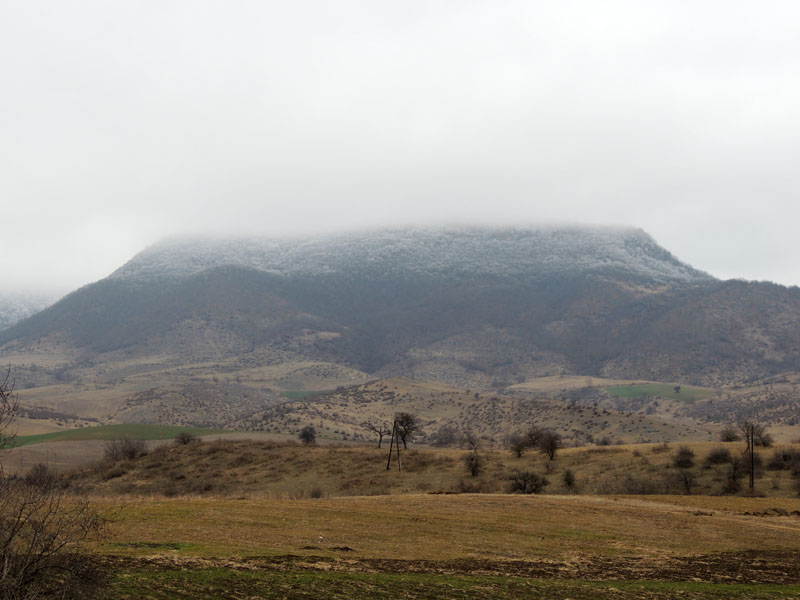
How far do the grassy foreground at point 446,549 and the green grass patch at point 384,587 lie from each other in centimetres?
6

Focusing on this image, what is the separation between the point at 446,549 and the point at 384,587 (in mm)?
9549

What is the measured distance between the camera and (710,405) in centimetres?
16150

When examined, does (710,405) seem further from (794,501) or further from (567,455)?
(794,501)

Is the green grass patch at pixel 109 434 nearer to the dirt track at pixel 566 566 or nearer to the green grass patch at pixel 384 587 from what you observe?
the dirt track at pixel 566 566

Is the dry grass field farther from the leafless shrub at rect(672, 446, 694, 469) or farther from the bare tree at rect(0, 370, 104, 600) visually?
the bare tree at rect(0, 370, 104, 600)

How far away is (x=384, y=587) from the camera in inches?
822

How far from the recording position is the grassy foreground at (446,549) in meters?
21.0

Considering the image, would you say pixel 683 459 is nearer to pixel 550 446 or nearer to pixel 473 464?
pixel 550 446

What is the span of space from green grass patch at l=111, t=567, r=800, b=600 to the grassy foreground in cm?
6

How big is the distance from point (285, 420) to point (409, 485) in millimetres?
76833

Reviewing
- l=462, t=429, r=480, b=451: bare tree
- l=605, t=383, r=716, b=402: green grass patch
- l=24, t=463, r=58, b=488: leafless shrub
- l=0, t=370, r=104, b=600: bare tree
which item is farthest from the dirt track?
l=605, t=383, r=716, b=402: green grass patch

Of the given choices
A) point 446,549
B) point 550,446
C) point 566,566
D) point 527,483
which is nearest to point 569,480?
point 527,483

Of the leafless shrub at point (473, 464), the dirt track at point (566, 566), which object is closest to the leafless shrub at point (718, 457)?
the leafless shrub at point (473, 464)

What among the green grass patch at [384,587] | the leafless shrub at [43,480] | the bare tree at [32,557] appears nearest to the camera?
the bare tree at [32,557]
